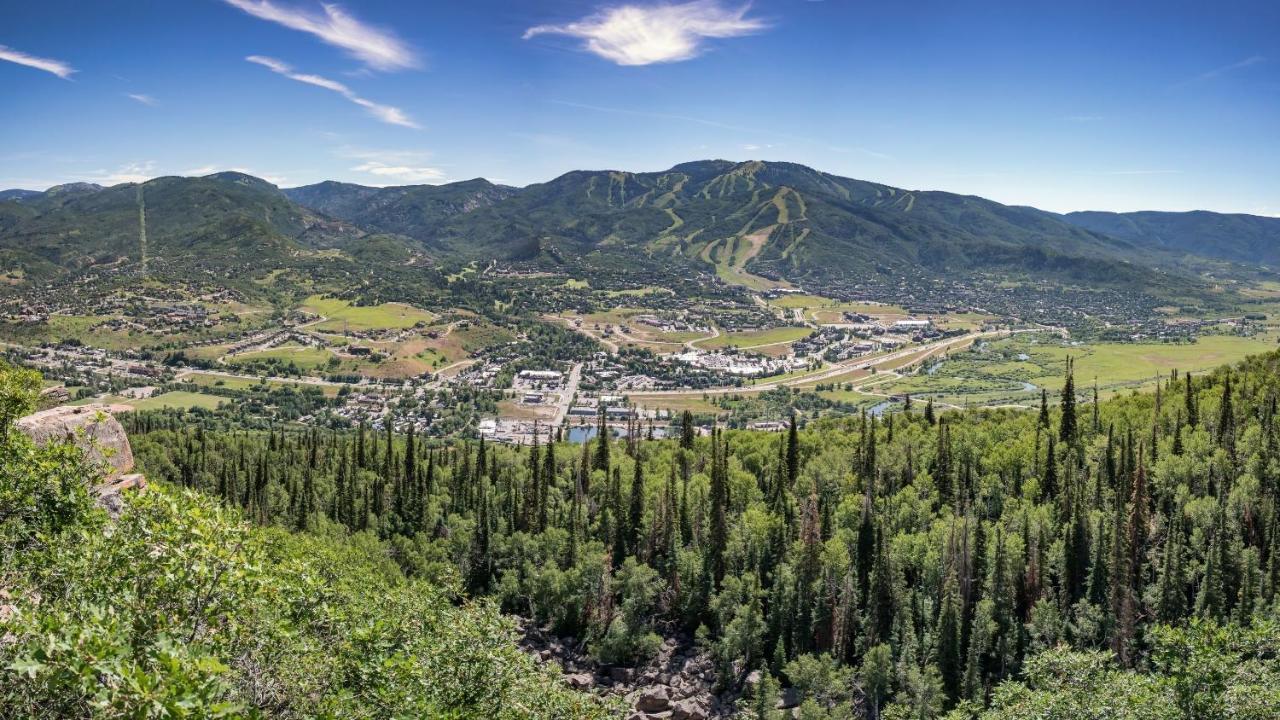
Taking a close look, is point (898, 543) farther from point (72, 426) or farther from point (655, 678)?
point (72, 426)

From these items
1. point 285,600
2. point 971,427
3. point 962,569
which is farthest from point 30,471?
point 971,427

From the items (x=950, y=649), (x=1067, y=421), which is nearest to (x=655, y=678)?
(x=950, y=649)

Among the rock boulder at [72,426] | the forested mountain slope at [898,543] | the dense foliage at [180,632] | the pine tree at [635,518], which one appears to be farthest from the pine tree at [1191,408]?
the rock boulder at [72,426]

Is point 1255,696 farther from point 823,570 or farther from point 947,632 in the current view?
point 823,570

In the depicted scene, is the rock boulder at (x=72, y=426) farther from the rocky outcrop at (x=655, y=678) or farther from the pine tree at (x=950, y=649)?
the pine tree at (x=950, y=649)

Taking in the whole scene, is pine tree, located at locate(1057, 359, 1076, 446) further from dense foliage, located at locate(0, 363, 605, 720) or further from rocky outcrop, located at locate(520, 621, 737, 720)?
dense foliage, located at locate(0, 363, 605, 720)

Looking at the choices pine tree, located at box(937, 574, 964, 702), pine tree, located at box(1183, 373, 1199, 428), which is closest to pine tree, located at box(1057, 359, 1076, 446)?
pine tree, located at box(1183, 373, 1199, 428)
